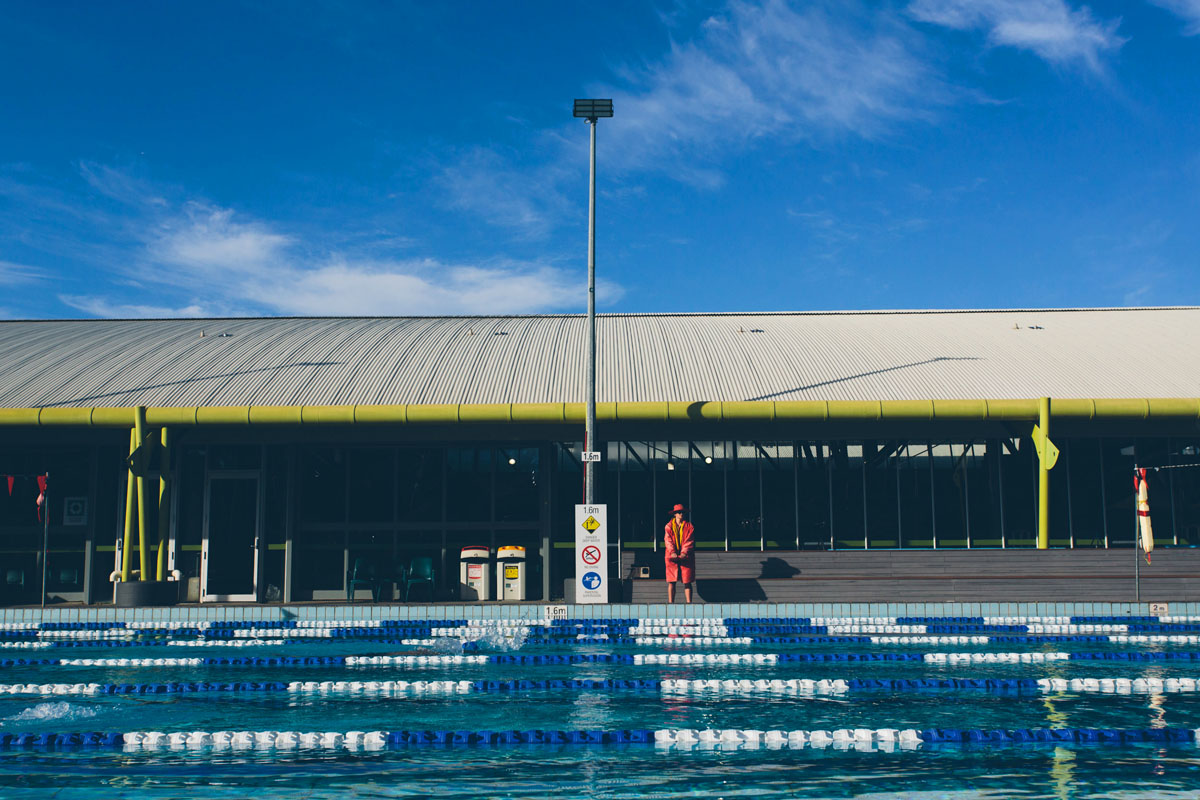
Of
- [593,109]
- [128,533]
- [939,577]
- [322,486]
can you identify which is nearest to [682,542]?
[939,577]

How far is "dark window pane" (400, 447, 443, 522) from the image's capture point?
60.1 ft

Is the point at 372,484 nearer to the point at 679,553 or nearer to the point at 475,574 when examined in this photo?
the point at 475,574

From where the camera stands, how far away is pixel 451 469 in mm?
18453

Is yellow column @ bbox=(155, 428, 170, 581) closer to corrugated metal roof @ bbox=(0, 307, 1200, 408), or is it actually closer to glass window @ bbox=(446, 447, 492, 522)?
corrugated metal roof @ bbox=(0, 307, 1200, 408)

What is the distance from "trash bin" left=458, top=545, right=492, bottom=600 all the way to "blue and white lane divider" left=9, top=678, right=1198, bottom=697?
8.32 metres

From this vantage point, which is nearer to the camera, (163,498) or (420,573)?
(163,498)

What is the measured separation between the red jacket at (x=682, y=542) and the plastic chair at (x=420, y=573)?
15.5 ft

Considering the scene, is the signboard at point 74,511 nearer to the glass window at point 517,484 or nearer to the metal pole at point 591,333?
the glass window at point 517,484

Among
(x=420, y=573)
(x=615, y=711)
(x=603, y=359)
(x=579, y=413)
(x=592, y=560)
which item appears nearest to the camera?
(x=615, y=711)

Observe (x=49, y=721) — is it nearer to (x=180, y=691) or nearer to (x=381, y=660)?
(x=180, y=691)

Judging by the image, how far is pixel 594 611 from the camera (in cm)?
1449

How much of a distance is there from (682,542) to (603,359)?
225 inches

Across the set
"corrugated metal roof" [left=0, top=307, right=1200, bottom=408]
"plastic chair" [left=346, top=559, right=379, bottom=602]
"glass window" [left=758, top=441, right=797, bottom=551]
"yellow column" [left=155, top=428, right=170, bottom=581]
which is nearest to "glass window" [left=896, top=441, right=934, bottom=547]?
"corrugated metal roof" [left=0, top=307, right=1200, bottom=408]

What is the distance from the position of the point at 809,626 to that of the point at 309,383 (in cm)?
1047
